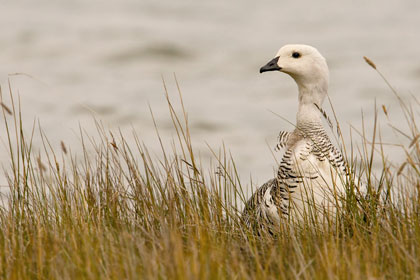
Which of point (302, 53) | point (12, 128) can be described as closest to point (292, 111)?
point (12, 128)

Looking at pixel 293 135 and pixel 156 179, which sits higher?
pixel 293 135

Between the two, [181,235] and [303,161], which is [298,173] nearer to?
[303,161]

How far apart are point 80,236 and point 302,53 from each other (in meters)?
2.43

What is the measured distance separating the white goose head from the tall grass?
3.26ft

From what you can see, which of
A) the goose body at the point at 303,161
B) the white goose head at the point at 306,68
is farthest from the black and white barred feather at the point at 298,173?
the white goose head at the point at 306,68

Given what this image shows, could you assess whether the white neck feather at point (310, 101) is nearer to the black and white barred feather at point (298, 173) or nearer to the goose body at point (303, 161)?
the goose body at point (303, 161)

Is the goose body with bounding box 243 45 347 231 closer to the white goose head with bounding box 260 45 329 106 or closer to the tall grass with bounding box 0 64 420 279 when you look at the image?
the white goose head with bounding box 260 45 329 106

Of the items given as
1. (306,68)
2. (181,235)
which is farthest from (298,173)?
(181,235)

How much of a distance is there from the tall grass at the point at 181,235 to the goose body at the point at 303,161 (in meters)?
0.32

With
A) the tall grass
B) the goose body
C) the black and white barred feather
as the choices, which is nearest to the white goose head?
the goose body

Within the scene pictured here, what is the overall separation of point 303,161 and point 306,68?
0.77m

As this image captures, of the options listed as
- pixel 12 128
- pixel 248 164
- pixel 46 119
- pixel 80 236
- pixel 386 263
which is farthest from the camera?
pixel 46 119

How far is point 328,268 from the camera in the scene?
10.7ft

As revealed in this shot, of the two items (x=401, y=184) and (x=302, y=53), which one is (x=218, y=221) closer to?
(x=401, y=184)
